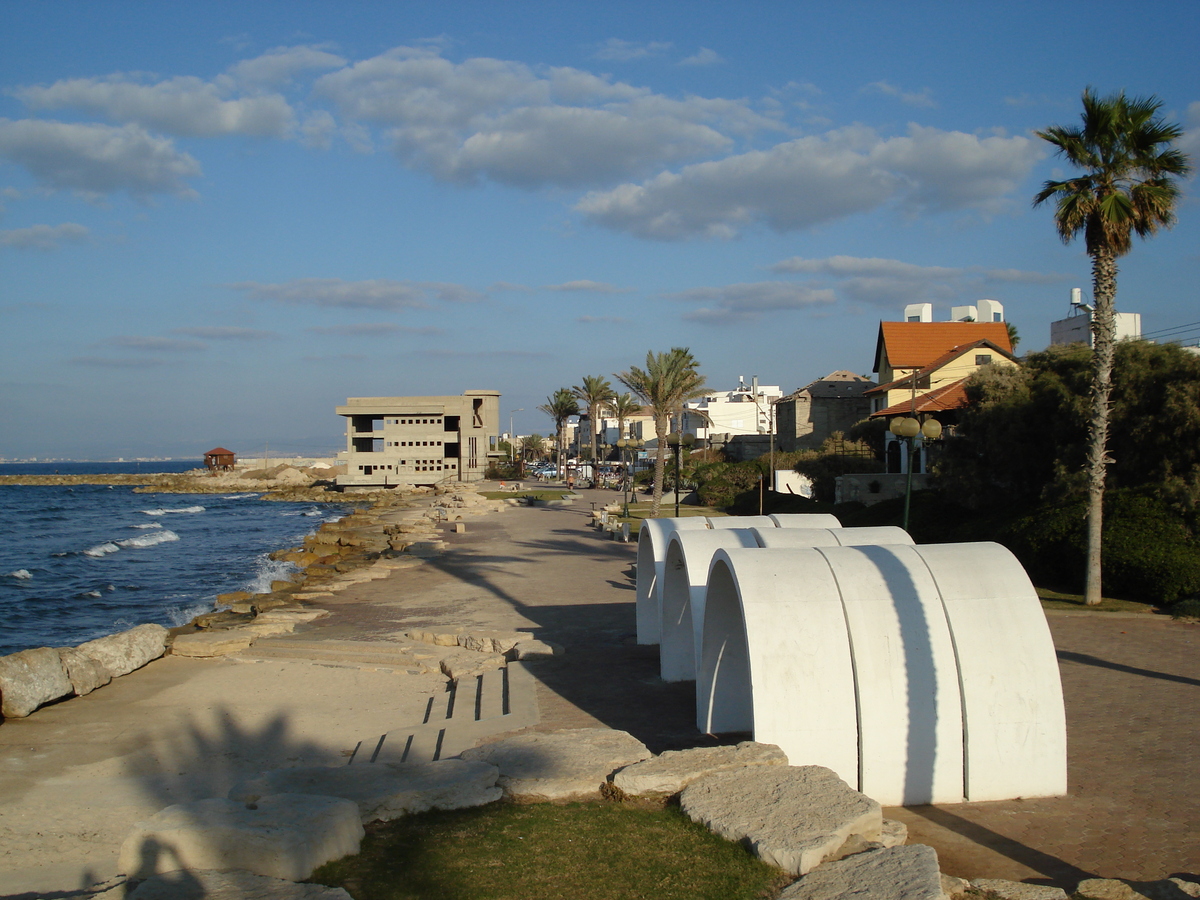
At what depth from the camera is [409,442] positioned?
9700cm

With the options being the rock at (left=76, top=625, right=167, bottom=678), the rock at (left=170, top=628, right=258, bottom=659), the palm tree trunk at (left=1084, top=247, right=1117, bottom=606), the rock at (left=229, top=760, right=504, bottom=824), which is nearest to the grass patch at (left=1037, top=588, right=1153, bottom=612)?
the palm tree trunk at (left=1084, top=247, right=1117, bottom=606)

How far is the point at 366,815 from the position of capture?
241 inches

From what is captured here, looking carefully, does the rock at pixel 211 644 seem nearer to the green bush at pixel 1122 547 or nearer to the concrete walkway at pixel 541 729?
the concrete walkway at pixel 541 729

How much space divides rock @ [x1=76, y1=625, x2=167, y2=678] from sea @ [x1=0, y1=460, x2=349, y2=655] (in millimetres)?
6544

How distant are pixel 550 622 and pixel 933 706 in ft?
33.9

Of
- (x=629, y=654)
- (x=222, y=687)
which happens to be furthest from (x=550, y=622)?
(x=222, y=687)

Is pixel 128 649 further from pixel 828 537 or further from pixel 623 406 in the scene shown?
pixel 623 406

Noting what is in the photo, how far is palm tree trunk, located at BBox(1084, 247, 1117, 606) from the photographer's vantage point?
1670cm

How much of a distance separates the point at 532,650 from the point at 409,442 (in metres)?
Answer: 86.4

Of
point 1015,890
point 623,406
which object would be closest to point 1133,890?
point 1015,890

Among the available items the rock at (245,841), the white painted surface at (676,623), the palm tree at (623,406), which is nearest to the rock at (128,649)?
the white painted surface at (676,623)

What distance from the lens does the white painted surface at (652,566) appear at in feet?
38.8

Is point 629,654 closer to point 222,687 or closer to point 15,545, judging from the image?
point 222,687

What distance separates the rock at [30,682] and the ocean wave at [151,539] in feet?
122
